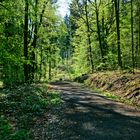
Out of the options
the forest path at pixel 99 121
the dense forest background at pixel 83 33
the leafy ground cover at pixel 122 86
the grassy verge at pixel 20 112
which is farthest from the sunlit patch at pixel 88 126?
the dense forest background at pixel 83 33

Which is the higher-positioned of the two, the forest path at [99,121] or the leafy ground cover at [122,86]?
the leafy ground cover at [122,86]

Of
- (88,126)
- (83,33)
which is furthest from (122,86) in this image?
(83,33)

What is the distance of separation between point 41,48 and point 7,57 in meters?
24.7

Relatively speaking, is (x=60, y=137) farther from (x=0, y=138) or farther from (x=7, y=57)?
(x=7, y=57)

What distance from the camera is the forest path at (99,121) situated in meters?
11.7

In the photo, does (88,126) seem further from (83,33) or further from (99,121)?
(83,33)

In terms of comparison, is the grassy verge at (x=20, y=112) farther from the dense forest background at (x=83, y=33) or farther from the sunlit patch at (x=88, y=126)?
the dense forest background at (x=83, y=33)

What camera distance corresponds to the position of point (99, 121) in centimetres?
1371

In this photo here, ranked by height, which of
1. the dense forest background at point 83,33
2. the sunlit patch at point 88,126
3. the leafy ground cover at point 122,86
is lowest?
the sunlit patch at point 88,126

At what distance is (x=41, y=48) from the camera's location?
→ 4309 centimetres

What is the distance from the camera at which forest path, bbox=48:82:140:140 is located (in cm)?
1174

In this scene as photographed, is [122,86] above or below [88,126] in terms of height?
above

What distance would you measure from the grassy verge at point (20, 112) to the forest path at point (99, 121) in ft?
3.73

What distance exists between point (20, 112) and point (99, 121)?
3.95 metres
